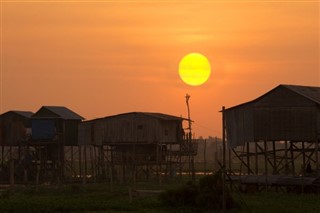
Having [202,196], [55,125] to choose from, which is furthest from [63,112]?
[202,196]

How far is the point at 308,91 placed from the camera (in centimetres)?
5181

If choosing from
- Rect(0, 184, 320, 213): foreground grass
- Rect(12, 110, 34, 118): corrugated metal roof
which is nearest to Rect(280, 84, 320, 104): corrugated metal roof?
Rect(0, 184, 320, 213): foreground grass

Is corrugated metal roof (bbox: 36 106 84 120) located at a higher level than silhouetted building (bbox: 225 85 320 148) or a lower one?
higher

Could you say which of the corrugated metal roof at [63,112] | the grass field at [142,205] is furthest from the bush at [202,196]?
the corrugated metal roof at [63,112]

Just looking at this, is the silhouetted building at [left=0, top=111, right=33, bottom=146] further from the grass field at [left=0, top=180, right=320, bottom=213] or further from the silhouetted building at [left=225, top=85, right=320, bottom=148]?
the grass field at [left=0, top=180, right=320, bottom=213]

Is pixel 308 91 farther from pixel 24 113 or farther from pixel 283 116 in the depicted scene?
pixel 24 113

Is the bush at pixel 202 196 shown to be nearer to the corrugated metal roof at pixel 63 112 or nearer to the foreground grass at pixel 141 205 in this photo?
the foreground grass at pixel 141 205

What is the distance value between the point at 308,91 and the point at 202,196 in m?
16.0

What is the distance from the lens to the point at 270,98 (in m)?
51.5

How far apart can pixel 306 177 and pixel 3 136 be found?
37309 mm

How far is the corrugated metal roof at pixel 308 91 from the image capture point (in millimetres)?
49750

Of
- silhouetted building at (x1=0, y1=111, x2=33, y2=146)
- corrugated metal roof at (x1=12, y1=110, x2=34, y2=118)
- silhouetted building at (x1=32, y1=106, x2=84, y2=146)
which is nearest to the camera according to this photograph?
silhouetted building at (x1=32, y1=106, x2=84, y2=146)

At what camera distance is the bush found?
129 feet

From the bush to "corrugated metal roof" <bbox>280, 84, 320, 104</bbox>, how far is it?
39.0ft
